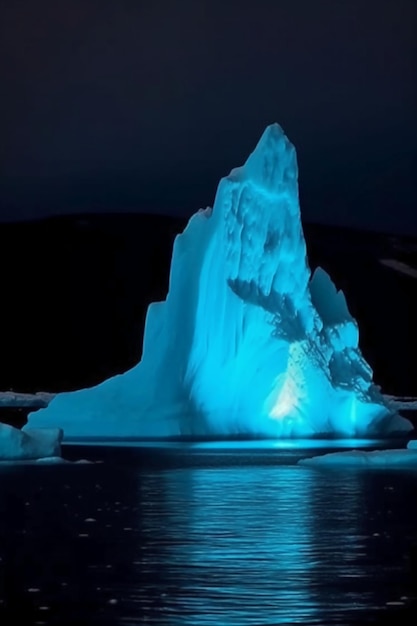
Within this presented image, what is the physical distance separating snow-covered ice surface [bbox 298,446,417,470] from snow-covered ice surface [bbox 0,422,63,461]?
3712 mm

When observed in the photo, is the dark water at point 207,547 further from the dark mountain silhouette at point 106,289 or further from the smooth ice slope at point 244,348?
the dark mountain silhouette at point 106,289

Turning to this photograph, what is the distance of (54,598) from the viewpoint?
8.51m

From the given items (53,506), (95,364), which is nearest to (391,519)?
(53,506)

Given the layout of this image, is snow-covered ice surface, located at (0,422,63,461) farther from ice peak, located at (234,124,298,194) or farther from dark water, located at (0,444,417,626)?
ice peak, located at (234,124,298,194)

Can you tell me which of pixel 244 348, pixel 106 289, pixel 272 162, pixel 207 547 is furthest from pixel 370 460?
pixel 106 289

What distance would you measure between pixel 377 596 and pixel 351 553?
197 cm

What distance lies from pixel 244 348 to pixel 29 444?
9293 mm

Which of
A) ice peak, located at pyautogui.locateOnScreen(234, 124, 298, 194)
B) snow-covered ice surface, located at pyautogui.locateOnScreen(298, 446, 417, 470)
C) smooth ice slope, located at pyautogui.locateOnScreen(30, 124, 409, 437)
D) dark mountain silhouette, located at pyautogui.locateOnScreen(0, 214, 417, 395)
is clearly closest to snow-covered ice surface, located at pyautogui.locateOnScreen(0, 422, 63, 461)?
snow-covered ice surface, located at pyautogui.locateOnScreen(298, 446, 417, 470)

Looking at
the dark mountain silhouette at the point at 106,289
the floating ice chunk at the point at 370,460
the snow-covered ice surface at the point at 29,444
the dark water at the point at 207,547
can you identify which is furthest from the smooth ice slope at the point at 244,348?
the dark mountain silhouette at the point at 106,289

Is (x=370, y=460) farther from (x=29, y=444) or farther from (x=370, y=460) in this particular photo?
(x=29, y=444)

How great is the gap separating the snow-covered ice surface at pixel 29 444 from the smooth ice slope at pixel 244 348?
755 centimetres

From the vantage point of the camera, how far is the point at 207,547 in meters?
10.9

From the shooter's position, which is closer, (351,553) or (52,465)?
(351,553)

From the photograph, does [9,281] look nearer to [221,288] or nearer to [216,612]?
[221,288]
